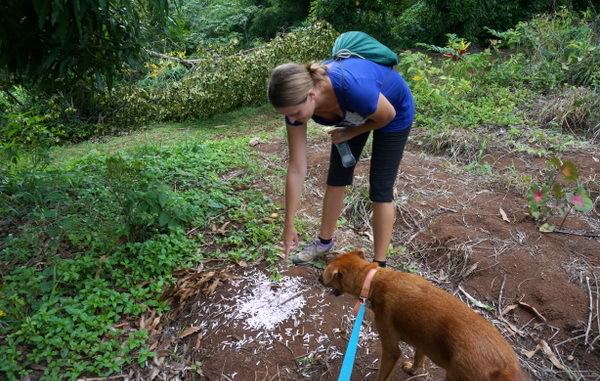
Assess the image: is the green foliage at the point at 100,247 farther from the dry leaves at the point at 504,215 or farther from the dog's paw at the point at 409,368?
the dry leaves at the point at 504,215

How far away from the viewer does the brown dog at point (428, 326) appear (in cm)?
193

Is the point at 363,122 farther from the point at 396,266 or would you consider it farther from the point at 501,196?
the point at 501,196

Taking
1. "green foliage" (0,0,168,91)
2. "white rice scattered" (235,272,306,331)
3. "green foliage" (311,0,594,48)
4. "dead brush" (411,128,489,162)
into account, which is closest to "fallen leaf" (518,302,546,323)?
"white rice scattered" (235,272,306,331)

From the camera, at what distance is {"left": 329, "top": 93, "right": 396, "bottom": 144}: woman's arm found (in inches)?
96.6

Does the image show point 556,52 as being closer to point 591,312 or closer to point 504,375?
point 591,312

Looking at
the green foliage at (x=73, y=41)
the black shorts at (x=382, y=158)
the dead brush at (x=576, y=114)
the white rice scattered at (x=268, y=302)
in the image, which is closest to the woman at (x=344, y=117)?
the black shorts at (x=382, y=158)

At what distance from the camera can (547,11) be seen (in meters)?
10.1

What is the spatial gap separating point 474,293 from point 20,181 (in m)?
4.13

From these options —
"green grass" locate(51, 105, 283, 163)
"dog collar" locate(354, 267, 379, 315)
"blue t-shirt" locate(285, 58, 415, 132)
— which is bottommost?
"green grass" locate(51, 105, 283, 163)

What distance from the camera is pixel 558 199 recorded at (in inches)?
148

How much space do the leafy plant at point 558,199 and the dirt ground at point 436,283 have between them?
0.10 metres

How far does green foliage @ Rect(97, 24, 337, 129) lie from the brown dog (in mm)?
6663

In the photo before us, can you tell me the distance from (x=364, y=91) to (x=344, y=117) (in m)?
0.27

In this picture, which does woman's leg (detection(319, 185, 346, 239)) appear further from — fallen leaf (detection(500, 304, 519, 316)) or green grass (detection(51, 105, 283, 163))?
green grass (detection(51, 105, 283, 163))
